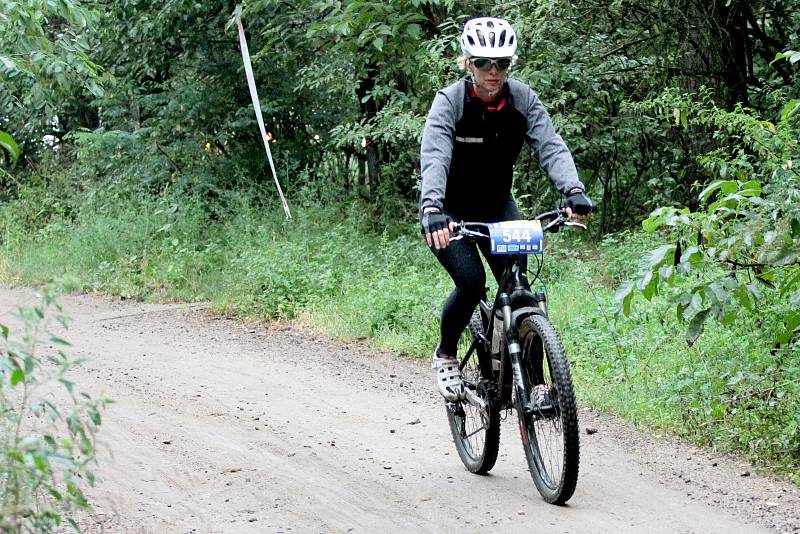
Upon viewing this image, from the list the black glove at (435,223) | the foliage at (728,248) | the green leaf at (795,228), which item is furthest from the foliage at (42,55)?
the green leaf at (795,228)

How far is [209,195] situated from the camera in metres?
15.4

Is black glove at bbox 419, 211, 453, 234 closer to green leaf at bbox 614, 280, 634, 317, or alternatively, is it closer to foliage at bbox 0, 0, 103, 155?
green leaf at bbox 614, 280, 634, 317

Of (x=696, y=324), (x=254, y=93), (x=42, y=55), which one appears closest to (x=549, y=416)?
(x=696, y=324)

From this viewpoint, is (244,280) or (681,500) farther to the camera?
(244,280)

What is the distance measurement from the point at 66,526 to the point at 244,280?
23.1 ft

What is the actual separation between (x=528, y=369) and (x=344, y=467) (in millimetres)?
1377

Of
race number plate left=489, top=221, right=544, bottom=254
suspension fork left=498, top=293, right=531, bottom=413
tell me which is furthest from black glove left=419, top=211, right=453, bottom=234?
suspension fork left=498, top=293, right=531, bottom=413

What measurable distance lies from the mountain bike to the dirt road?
0.73 ft

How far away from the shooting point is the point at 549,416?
4953mm

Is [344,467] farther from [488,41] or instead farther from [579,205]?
[488,41]

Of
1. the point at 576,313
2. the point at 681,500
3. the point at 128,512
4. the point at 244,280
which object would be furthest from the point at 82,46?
the point at 681,500

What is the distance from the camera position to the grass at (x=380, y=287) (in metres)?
6.32

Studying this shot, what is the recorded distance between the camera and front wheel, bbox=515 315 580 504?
4.69 meters

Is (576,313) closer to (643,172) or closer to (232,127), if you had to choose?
(643,172)
